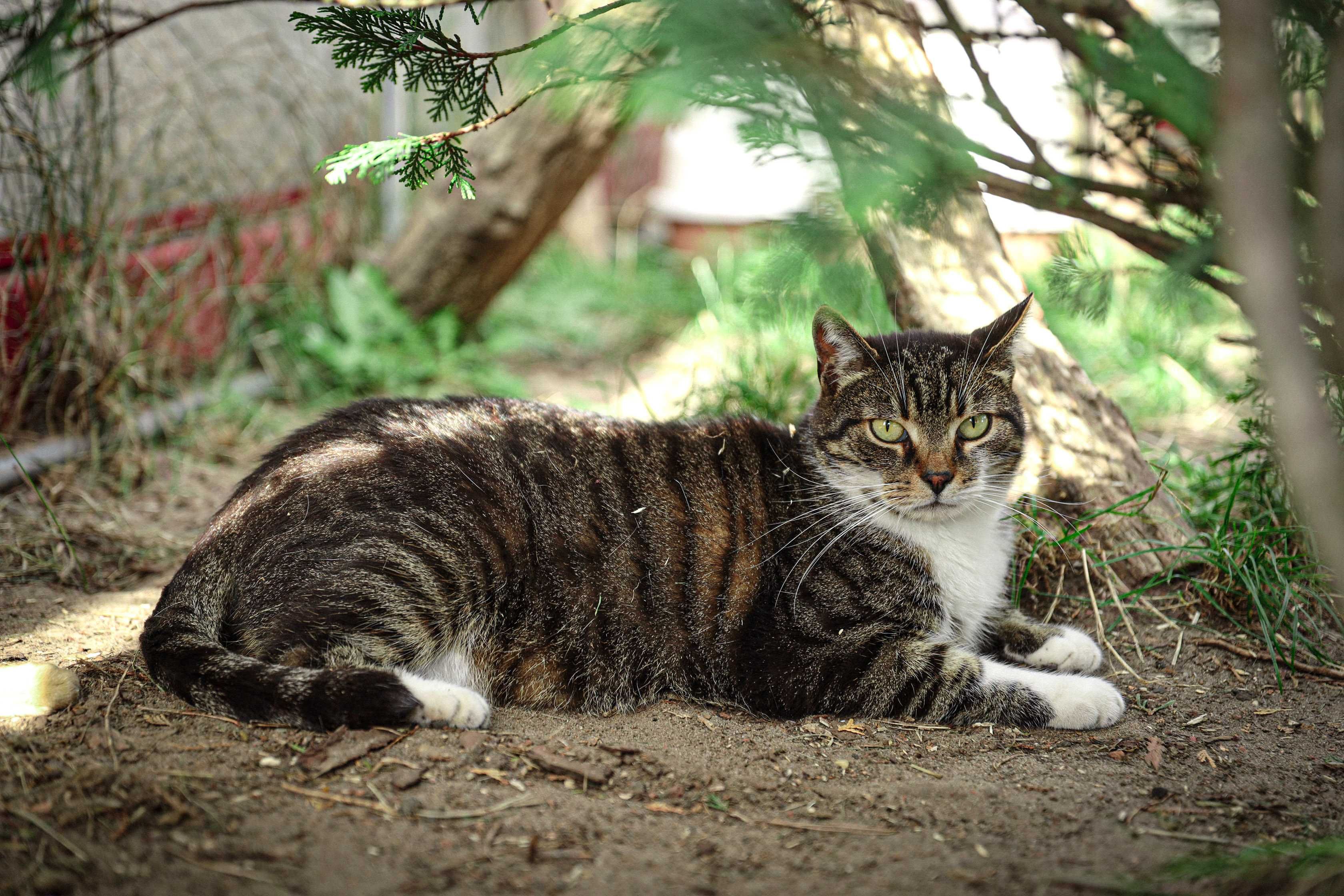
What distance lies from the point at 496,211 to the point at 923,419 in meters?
3.41

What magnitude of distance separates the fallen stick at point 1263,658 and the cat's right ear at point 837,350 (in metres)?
1.36

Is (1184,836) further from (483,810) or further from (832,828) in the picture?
(483,810)

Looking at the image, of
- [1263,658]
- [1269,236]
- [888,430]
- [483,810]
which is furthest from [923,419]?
[483,810]

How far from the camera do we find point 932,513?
9.25 feet

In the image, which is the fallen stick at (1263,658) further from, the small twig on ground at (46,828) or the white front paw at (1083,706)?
the small twig on ground at (46,828)

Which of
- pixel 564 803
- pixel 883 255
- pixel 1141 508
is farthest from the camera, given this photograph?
pixel 883 255

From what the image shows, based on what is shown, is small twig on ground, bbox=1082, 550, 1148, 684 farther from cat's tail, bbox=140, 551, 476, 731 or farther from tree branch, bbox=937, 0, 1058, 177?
cat's tail, bbox=140, 551, 476, 731

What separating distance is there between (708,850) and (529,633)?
940mm

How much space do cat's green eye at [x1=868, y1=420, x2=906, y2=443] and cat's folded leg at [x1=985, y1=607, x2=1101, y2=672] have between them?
0.67 meters

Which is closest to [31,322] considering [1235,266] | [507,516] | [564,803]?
[507,516]

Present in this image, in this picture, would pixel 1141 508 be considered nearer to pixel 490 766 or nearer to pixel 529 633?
pixel 529 633

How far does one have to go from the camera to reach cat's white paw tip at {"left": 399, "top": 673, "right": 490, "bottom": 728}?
2332 millimetres

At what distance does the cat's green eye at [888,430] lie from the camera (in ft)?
9.40

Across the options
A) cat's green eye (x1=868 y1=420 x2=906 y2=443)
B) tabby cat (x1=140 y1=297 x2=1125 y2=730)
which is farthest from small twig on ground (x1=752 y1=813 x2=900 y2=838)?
cat's green eye (x1=868 y1=420 x2=906 y2=443)
